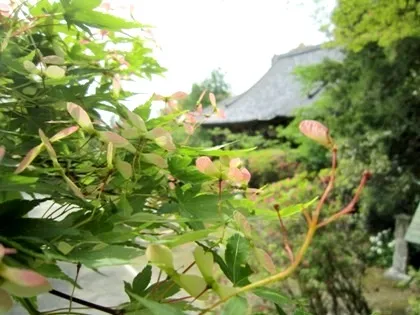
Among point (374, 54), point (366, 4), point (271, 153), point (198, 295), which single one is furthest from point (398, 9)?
Result: point (198, 295)

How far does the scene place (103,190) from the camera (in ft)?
1.23

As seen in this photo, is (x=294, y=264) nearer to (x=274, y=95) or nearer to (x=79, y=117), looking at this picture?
(x=79, y=117)

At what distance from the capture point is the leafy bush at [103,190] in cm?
29

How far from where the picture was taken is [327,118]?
5.72 meters

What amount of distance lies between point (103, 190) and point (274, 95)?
12513 mm

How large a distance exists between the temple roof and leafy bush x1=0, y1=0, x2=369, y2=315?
34.0 ft

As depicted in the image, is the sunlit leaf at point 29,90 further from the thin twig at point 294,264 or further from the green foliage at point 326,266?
the green foliage at point 326,266

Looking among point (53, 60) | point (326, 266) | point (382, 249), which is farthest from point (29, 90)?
point (382, 249)

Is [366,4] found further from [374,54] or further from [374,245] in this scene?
[374,245]

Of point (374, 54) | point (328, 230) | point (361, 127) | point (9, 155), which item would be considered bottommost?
point (328, 230)

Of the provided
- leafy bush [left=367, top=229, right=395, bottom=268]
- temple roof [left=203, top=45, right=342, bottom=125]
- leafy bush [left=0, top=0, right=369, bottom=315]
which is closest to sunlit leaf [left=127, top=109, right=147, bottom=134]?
leafy bush [left=0, top=0, right=369, bottom=315]

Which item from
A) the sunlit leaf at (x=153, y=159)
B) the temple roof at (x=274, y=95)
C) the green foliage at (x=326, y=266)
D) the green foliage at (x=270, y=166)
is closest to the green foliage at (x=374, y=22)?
the green foliage at (x=326, y=266)

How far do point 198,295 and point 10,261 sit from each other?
0.09 meters

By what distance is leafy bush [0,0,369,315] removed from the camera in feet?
0.94
